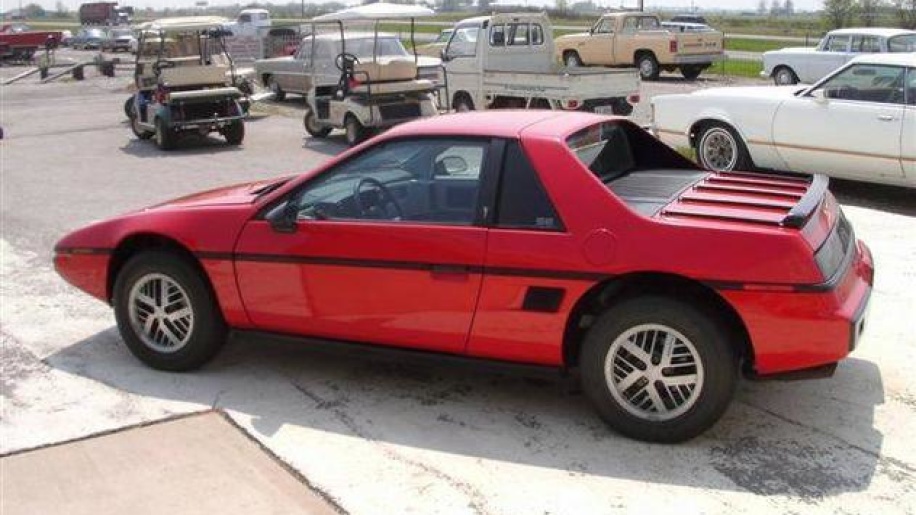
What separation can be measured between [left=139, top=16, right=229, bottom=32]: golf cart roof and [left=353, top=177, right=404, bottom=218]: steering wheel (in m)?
12.4

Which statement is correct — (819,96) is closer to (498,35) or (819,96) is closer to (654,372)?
(654,372)

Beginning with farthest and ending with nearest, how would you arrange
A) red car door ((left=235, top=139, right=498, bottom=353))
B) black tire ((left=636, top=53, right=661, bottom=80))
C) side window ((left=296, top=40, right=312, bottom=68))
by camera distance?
black tire ((left=636, top=53, right=661, bottom=80)) < side window ((left=296, top=40, right=312, bottom=68)) < red car door ((left=235, top=139, right=498, bottom=353))

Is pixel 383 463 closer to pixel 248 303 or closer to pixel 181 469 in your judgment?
pixel 181 469

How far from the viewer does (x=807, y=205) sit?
422 cm

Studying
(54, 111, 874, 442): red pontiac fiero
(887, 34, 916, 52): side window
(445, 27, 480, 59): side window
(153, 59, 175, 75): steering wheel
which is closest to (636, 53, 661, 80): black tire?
(887, 34, 916, 52): side window

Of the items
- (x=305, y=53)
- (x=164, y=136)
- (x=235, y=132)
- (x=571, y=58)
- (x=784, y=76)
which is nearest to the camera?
(x=164, y=136)

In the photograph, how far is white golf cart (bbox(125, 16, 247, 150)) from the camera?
15.5 meters

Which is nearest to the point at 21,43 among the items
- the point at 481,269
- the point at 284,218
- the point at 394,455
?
the point at 284,218

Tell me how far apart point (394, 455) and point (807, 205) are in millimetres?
2145

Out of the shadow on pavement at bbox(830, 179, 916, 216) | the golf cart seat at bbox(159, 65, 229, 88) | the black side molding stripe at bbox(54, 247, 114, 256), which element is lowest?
the shadow on pavement at bbox(830, 179, 916, 216)

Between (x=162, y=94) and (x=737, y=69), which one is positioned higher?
(x=162, y=94)

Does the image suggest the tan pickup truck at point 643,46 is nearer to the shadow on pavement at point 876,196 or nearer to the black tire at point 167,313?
the shadow on pavement at point 876,196

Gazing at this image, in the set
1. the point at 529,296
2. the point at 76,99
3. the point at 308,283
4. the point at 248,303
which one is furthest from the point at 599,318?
the point at 76,99

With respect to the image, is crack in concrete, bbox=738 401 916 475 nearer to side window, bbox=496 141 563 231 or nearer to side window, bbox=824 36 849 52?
side window, bbox=496 141 563 231
